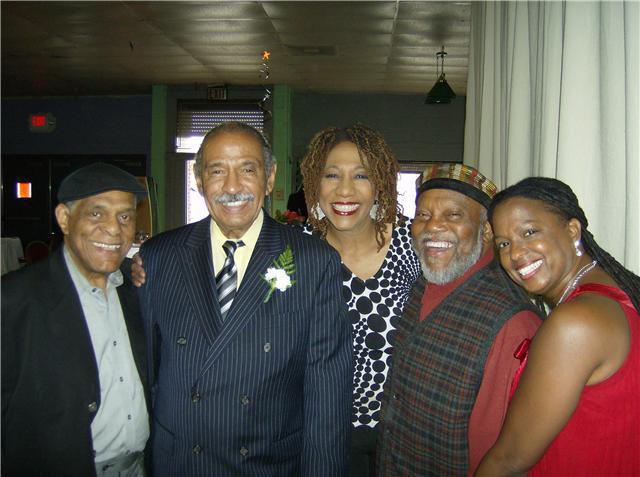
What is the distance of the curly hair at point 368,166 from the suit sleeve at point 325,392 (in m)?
0.62

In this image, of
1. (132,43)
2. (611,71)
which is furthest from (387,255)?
(132,43)

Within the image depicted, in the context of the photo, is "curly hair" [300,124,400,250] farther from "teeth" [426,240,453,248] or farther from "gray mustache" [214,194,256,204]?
"gray mustache" [214,194,256,204]

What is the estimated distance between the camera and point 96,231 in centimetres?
164

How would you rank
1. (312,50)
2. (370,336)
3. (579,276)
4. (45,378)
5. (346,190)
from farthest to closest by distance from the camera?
1. (312,50)
2. (346,190)
3. (370,336)
4. (45,378)
5. (579,276)

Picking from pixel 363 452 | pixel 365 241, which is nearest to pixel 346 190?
pixel 365 241

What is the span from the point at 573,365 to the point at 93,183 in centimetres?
152

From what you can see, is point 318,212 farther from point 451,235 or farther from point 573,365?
point 573,365

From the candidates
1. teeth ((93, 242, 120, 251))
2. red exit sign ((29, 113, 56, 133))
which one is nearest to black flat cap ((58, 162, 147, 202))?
teeth ((93, 242, 120, 251))

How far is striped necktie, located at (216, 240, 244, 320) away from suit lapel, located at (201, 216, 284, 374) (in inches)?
2.0

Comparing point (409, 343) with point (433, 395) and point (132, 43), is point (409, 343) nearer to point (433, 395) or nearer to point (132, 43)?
point (433, 395)

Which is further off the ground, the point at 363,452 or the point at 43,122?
the point at 43,122

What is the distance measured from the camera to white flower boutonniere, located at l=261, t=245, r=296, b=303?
1608 millimetres

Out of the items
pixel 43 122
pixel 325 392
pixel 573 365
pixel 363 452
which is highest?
pixel 43 122

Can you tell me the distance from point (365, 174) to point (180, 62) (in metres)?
6.59
